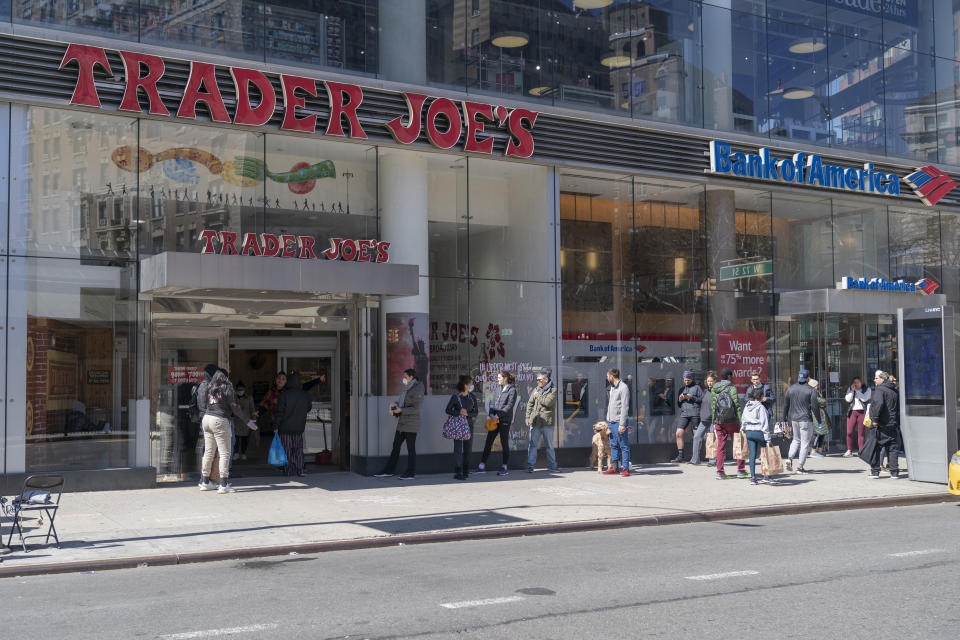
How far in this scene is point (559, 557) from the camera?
10102mm

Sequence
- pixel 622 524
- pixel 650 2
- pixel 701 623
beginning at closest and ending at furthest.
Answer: pixel 701 623, pixel 622 524, pixel 650 2

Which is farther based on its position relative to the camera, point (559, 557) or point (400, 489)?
point (400, 489)

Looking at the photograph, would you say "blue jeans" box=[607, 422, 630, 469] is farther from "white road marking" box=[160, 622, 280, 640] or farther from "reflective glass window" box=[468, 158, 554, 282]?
"white road marking" box=[160, 622, 280, 640]

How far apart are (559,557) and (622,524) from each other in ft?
8.87

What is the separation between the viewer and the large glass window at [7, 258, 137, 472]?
14211 millimetres

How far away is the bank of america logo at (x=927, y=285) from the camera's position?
78.3 ft

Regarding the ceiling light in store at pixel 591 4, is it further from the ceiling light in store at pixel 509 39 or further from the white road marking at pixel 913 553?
the white road marking at pixel 913 553

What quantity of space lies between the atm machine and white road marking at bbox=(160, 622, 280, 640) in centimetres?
1301

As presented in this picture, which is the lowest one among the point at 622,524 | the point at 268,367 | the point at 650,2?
the point at 622,524

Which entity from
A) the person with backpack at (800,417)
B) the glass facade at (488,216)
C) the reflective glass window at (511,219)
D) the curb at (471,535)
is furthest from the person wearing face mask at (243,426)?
the person with backpack at (800,417)

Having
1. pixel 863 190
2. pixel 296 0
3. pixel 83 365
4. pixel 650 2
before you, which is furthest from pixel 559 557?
pixel 863 190

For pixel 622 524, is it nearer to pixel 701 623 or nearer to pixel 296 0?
pixel 701 623

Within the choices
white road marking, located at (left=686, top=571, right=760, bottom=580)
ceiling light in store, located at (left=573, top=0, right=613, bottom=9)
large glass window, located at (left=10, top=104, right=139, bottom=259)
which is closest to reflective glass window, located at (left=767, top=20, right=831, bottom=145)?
ceiling light in store, located at (left=573, top=0, right=613, bottom=9)

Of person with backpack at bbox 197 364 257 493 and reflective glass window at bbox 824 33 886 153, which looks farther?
reflective glass window at bbox 824 33 886 153
